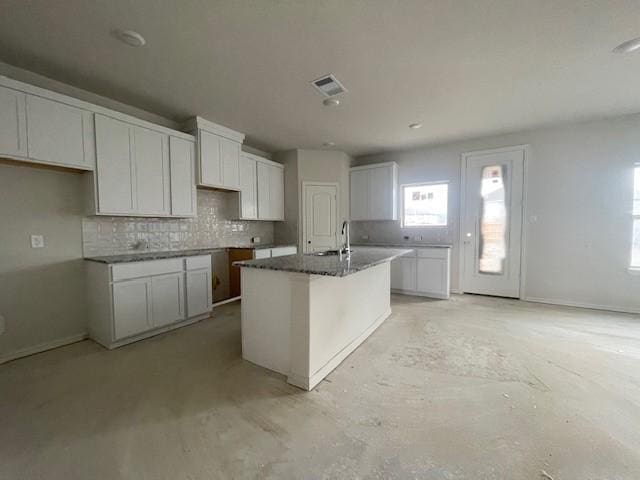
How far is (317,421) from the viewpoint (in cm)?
158

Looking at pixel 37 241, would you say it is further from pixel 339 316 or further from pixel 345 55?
pixel 345 55

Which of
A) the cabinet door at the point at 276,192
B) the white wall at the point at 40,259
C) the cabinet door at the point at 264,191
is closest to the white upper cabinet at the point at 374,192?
the cabinet door at the point at 276,192

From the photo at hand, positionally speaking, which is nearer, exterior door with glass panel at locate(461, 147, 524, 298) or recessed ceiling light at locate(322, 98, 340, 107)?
recessed ceiling light at locate(322, 98, 340, 107)

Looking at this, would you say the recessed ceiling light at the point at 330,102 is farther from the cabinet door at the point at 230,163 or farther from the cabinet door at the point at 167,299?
the cabinet door at the point at 167,299

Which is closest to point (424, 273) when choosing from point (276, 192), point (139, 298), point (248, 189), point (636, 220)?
point (636, 220)

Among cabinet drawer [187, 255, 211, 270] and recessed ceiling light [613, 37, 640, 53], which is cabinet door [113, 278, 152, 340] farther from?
recessed ceiling light [613, 37, 640, 53]

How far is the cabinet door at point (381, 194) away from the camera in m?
4.82

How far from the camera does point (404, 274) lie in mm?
4578

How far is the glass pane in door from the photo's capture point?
4203 millimetres

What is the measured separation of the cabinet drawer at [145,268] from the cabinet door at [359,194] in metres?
3.30

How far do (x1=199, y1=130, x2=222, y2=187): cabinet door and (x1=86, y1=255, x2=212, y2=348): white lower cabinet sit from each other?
112cm

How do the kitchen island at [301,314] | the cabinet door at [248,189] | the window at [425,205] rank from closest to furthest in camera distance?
the kitchen island at [301,314], the cabinet door at [248,189], the window at [425,205]

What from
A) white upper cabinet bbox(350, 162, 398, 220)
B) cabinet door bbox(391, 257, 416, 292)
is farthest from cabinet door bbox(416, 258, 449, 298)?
white upper cabinet bbox(350, 162, 398, 220)

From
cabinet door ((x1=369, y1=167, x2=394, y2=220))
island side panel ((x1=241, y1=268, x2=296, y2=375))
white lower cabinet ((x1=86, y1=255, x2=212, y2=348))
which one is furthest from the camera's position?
cabinet door ((x1=369, y1=167, x2=394, y2=220))
